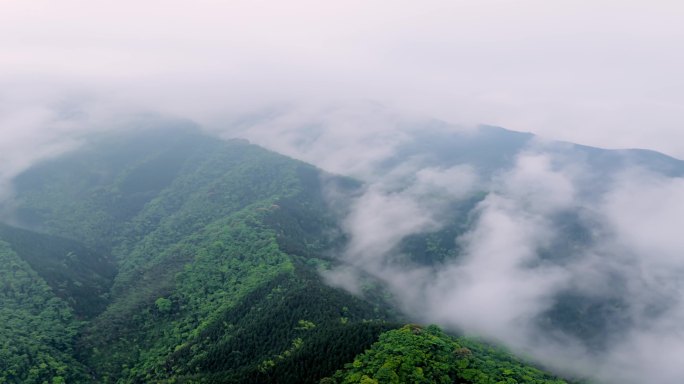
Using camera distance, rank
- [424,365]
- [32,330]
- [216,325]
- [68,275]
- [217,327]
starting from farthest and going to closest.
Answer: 1. [68,275]
2. [32,330]
3. [216,325]
4. [217,327]
5. [424,365]

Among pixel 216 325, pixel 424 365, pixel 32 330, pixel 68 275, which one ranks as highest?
pixel 424 365

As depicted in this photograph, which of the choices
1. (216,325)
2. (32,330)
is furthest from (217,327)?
(32,330)

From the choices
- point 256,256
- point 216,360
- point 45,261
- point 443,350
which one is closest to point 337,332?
point 443,350

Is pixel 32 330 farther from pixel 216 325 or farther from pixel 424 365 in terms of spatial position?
pixel 424 365

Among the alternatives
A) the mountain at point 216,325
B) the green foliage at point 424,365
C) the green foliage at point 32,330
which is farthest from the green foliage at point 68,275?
the green foliage at point 424,365

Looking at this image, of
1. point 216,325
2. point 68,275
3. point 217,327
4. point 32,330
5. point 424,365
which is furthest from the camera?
point 68,275

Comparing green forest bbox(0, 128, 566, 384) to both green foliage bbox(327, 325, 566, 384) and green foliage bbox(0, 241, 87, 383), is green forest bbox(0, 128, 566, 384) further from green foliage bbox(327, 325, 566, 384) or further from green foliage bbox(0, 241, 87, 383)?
green foliage bbox(0, 241, 87, 383)

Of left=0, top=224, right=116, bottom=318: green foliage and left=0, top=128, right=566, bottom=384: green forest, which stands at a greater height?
left=0, top=128, right=566, bottom=384: green forest

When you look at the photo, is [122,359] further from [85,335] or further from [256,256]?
[256,256]

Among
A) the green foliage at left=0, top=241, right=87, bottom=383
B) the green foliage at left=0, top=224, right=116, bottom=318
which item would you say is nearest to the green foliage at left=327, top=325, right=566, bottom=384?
the green foliage at left=0, top=241, right=87, bottom=383

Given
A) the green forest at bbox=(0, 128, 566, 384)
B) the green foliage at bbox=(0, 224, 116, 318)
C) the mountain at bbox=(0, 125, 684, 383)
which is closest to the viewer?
the green forest at bbox=(0, 128, 566, 384)

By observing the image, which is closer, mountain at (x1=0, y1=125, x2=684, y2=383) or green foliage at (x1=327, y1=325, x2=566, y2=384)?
green foliage at (x1=327, y1=325, x2=566, y2=384)
